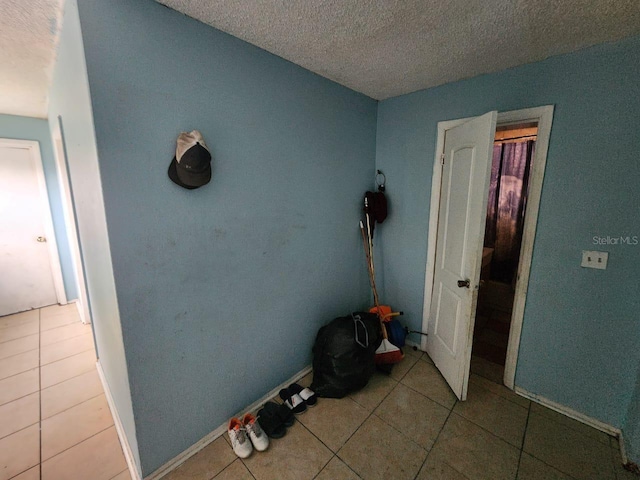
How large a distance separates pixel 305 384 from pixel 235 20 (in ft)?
7.76

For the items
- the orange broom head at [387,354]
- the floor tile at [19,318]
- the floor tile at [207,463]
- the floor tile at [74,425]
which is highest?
the orange broom head at [387,354]

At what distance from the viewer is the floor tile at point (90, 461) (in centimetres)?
141

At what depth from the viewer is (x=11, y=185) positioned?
3.00 meters

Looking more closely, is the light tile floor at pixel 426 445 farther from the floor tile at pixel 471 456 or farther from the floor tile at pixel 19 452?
the floor tile at pixel 19 452

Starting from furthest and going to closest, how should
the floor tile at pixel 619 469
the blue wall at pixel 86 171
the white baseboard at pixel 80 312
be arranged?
the white baseboard at pixel 80 312 < the floor tile at pixel 619 469 < the blue wall at pixel 86 171

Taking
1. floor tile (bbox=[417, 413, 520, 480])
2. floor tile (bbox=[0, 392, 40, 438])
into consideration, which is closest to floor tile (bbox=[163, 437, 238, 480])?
floor tile (bbox=[417, 413, 520, 480])

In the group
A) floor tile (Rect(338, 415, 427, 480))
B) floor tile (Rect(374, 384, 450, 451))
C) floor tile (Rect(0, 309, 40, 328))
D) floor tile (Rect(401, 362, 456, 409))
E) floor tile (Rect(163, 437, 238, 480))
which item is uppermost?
floor tile (Rect(0, 309, 40, 328))

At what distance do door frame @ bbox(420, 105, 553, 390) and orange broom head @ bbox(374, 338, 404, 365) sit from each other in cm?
80

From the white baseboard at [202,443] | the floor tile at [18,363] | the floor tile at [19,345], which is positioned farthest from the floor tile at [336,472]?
the floor tile at [19,345]

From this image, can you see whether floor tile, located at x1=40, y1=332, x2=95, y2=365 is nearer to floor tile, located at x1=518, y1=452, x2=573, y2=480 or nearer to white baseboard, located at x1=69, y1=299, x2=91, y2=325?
A: white baseboard, located at x1=69, y1=299, x2=91, y2=325

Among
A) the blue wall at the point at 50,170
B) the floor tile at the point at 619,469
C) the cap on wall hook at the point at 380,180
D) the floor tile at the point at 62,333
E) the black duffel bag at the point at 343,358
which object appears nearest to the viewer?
the floor tile at the point at 619,469

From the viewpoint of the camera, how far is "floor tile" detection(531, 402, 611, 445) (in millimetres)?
1604

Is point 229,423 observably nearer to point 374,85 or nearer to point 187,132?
point 187,132

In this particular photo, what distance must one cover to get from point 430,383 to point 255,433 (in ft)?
4.43
